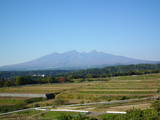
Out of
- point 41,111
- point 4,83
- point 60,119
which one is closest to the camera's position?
point 60,119

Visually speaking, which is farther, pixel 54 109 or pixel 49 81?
pixel 49 81

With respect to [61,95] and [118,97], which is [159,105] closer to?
[118,97]

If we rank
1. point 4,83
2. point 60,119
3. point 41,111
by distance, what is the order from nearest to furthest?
point 60,119 < point 41,111 < point 4,83

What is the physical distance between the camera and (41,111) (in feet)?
88.8

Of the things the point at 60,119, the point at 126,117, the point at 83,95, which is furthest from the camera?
the point at 83,95

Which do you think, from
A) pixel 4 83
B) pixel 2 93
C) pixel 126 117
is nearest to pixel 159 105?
pixel 126 117

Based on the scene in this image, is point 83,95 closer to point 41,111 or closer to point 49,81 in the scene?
point 41,111

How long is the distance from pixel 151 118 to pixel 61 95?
72.2 feet

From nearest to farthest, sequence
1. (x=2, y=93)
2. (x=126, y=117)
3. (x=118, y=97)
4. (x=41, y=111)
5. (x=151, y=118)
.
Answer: (x=151, y=118) → (x=126, y=117) → (x=41, y=111) → (x=118, y=97) → (x=2, y=93)

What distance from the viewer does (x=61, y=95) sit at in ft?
125

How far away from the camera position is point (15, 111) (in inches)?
1118

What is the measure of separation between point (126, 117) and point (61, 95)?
20276 millimetres

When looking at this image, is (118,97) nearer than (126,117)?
No

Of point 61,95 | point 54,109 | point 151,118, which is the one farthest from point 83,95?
point 151,118
